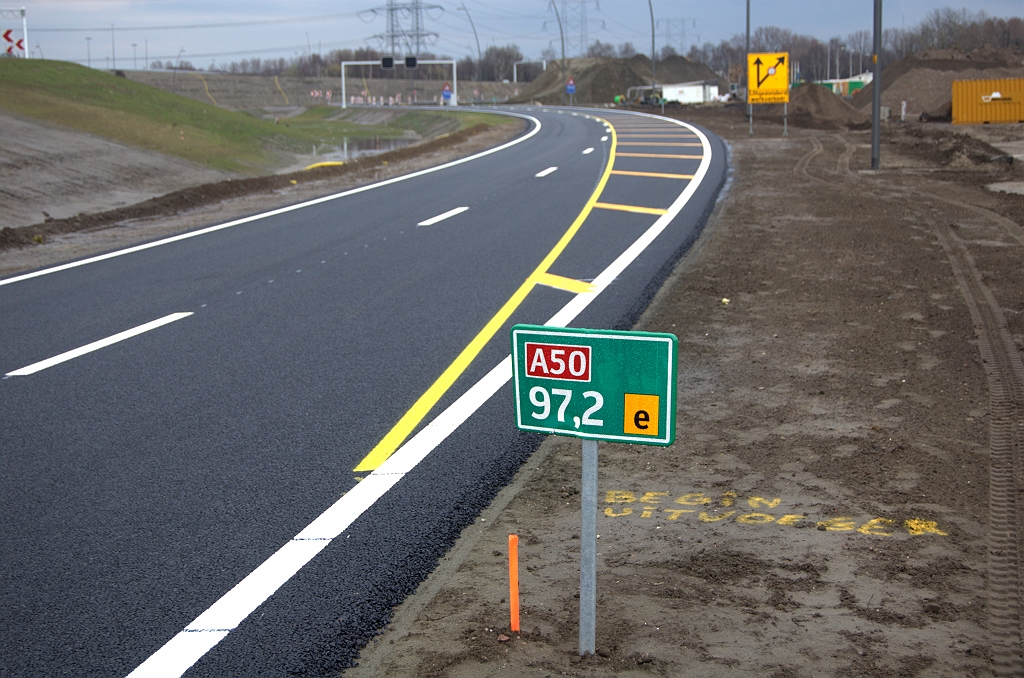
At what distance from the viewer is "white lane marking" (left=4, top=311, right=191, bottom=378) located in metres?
7.15

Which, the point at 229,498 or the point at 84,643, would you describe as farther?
the point at 229,498

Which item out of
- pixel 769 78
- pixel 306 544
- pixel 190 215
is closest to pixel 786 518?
pixel 306 544

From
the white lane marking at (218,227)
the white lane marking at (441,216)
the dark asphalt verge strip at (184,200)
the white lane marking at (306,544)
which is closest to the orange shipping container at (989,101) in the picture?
the white lane marking at (218,227)

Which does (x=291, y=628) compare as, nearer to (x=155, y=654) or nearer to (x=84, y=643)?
(x=155, y=654)

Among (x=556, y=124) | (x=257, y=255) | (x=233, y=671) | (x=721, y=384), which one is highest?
(x=556, y=124)

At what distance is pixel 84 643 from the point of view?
3.59 metres

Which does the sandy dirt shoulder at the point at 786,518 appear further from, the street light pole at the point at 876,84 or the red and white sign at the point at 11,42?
the red and white sign at the point at 11,42

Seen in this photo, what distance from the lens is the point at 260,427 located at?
586 cm

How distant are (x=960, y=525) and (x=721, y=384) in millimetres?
2372

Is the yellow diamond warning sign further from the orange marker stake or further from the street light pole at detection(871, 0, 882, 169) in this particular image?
the orange marker stake

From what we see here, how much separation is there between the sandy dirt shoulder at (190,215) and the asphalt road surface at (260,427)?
107cm

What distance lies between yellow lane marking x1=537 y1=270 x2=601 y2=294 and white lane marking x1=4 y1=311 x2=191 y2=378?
11.8 feet

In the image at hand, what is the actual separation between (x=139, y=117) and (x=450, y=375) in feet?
80.0

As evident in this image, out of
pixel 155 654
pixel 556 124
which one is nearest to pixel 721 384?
pixel 155 654
